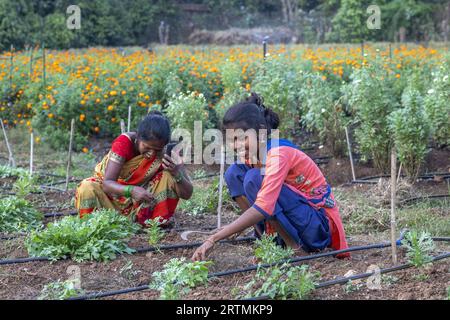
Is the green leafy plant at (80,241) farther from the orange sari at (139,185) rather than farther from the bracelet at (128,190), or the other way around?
the orange sari at (139,185)

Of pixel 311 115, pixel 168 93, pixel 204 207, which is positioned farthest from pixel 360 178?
pixel 168 93

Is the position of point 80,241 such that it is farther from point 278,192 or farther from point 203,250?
point 278,192

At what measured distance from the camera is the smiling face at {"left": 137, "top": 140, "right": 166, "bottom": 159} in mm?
4492

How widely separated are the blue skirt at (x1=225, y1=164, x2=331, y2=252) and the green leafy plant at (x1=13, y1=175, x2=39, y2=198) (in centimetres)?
208

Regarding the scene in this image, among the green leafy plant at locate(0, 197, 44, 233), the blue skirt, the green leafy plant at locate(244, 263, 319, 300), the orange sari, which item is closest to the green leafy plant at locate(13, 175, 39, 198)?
the green leafy plant at locate(0, 197, 44, 233)

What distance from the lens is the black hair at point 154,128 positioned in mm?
4414

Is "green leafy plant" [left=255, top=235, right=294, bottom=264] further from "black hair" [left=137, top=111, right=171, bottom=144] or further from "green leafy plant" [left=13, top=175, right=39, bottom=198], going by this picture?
"green leafy plant" [left=13, top=175, right=39, bottom=198]

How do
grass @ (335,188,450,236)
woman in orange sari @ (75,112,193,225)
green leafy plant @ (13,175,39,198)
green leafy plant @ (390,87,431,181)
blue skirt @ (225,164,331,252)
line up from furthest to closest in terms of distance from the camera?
green leafy plant @ (390,87,431,181) < green leafy plant @ (13,175,39,198) < grass @ (335,188,450,236) < woman in orange sari @ (75,112,193,225) < blue skirt @ (225,164,331,252)

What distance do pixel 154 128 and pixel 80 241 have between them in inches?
33.2

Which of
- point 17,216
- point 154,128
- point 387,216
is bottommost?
point 387,216

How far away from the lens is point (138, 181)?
4.84m

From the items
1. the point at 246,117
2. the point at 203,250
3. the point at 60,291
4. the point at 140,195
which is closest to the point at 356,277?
the point at 203,250

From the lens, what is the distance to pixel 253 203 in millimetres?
3891

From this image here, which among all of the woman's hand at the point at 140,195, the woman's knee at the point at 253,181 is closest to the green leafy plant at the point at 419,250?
the woman's knee at the point at 253,181
